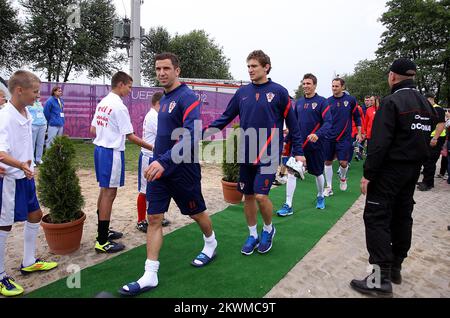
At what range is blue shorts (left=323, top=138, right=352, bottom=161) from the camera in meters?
7.05

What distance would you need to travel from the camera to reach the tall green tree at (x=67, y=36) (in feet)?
81.6

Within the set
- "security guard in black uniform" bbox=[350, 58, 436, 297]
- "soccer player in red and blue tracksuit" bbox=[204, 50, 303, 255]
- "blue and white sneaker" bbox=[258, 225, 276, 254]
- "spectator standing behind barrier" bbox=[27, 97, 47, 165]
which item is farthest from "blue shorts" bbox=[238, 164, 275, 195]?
"spectator standing behind barrier" bbox=[27, 97, 47, 165]

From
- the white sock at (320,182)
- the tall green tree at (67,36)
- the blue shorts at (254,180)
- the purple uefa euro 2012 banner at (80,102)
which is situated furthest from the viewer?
the tall green tree at (67,36)

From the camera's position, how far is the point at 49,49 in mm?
25797

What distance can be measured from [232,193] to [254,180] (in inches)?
97.0

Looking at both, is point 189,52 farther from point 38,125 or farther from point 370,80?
point 38,125

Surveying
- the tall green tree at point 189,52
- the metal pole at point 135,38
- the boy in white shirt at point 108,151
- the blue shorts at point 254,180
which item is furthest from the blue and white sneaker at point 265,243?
the tall green tree at point 189,52

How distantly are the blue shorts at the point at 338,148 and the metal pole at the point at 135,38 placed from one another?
1074cm

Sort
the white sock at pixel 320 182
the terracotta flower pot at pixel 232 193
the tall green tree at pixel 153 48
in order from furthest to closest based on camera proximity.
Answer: the tall green tree at pixel 153 48, the terracotta flower pot at pixel 232 193, the white sock at pixel 320 182

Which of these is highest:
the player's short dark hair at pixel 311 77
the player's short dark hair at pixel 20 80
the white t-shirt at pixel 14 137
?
the player's short dark hair at pixel 311 77

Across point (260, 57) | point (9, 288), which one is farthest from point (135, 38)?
point (9, 288)

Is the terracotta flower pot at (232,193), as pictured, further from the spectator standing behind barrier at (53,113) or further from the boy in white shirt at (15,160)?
the spectator standing behind barrier at (53,113)

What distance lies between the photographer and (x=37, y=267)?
3.42 metres
